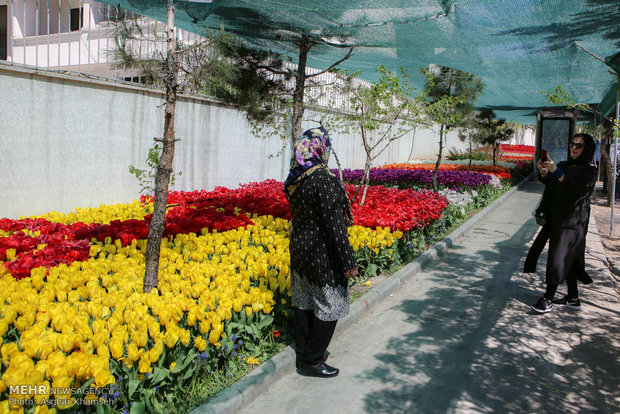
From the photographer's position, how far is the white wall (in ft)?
20.1

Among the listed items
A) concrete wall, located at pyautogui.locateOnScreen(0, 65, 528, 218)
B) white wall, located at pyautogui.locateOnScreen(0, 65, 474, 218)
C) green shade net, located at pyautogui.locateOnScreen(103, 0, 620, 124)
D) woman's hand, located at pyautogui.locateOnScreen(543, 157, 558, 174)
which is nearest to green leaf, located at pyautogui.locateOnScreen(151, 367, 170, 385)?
green shade net, located at pyautogui.locateOnScreen(103, 0, 620, 124)

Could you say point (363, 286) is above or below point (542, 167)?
below

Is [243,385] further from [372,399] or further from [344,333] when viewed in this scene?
[344,333]

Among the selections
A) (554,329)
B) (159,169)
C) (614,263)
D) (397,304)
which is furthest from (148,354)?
(614,263)

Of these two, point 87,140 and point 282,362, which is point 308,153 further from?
point 87,140

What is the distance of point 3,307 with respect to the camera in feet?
9.00

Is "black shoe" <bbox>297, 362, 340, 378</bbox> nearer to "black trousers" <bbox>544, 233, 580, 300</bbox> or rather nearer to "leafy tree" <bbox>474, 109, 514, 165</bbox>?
"black trousers" <bbox>544, 233, 580, 300</bbox>

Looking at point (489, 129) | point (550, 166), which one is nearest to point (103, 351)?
point (550, 166)

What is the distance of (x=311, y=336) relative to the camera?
3430 millimetres

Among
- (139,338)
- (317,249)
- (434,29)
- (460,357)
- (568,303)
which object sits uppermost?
(434,29)

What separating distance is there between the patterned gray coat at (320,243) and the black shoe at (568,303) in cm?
290

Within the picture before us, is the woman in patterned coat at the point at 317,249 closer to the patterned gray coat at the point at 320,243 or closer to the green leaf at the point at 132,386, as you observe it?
the patterned gray coat at the point at 320,243

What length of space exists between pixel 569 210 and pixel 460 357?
6.61 feet

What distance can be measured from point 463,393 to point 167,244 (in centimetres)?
304
